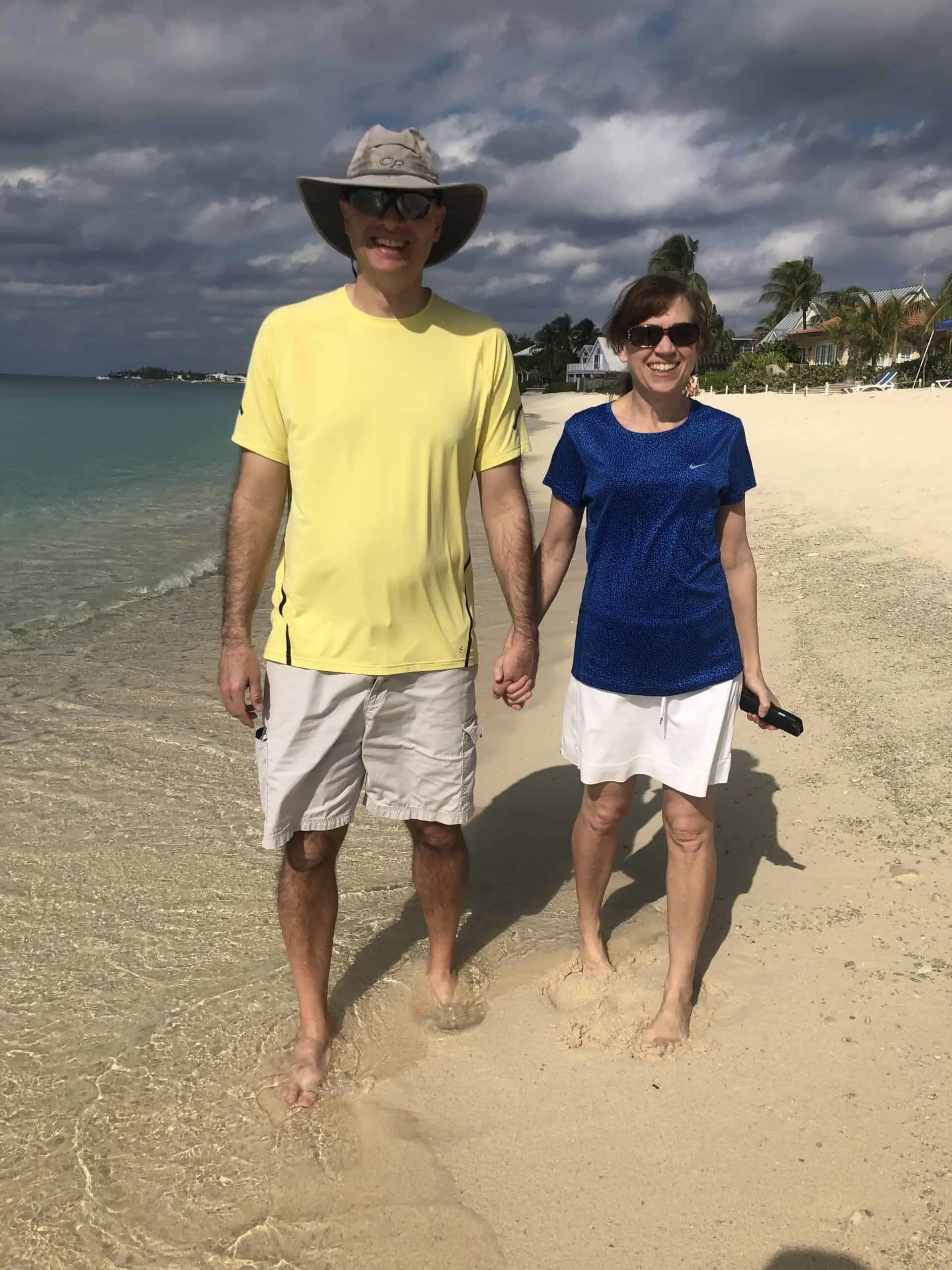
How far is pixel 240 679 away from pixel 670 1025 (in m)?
1.63

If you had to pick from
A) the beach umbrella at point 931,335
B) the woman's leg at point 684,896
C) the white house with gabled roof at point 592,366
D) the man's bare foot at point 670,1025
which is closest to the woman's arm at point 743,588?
the woman's leg at point 684,896

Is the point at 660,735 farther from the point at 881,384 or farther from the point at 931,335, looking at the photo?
the point at 931,335

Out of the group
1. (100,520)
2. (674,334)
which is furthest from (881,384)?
(674,334)

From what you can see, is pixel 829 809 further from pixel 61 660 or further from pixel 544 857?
pixel 61 660

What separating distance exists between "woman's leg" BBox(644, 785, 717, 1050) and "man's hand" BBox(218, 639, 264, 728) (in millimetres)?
1239

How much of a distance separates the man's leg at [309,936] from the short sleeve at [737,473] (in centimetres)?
144

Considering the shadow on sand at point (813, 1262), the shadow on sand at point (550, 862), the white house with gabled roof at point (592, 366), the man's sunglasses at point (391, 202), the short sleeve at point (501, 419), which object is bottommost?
the white house with gabled roof at point (592, 366)

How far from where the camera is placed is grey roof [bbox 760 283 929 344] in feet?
225

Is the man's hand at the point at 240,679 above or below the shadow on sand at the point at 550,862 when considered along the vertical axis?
above

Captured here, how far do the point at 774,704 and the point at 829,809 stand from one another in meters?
1.48

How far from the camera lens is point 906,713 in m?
4.98

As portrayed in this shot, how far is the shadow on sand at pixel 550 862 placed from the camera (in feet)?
11.5

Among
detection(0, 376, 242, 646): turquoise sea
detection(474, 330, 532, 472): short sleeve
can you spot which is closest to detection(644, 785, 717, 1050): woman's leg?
detection(474, 330, 532, 472): short sleeve

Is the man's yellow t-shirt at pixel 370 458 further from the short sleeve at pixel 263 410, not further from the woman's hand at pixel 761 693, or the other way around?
the woman's hand at pixel 761 693
